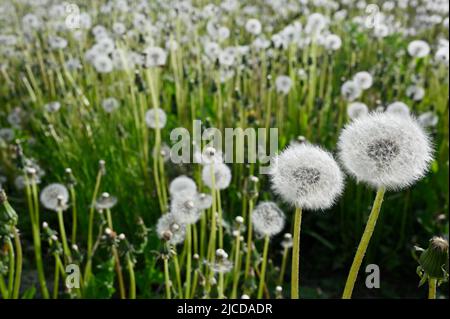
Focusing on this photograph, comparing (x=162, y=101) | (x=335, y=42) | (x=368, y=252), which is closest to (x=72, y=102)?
(x=162, y=101)

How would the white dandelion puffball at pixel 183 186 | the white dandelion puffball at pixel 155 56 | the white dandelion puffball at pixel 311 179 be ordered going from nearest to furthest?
the white dandelion puffball at pixel 311 179, the white dandelion puffball at pixel 183 186, the white dandelion puffball at pixel 155 56

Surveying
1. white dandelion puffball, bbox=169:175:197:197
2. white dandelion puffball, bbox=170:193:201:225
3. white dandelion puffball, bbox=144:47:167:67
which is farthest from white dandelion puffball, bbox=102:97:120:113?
white dandelion puffball, bbox=170:193:201:225

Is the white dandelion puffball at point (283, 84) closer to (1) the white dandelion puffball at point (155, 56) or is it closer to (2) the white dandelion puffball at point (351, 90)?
(2) the white dandelion puffball at point (351, 90)

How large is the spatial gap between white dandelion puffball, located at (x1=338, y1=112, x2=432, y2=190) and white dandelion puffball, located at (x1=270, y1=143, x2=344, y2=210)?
2.2 inches

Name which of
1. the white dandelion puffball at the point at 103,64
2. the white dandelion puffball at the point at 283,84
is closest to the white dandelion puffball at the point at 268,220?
the white dandelion puffball at the point at 283,84

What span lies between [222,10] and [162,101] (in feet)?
4.53

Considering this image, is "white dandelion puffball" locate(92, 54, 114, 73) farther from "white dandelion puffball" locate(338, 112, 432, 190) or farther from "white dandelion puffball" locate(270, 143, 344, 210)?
"white dandelion puffball" locate(338, 112, 432, 190)

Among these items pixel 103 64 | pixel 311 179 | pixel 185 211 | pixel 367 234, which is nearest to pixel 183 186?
pixel 185 211

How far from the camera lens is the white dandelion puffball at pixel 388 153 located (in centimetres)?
100

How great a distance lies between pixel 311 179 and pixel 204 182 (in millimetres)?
803

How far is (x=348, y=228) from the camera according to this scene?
2.58 metres

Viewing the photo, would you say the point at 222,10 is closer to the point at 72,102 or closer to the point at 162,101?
the point at 162,101

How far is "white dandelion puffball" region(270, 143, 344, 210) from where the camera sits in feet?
3.60

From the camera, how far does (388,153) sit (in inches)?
39.6
